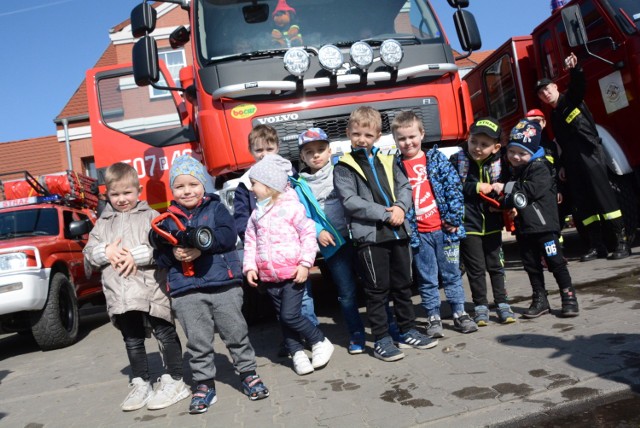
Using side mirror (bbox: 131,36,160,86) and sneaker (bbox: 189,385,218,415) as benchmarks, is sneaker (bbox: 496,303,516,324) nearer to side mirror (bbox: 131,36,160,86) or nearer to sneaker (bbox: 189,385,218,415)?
sneaker (bbox: 189,385,218,415)

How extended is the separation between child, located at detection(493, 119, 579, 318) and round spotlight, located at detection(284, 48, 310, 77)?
1.79 m

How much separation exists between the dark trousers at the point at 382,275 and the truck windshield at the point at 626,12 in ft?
13.0

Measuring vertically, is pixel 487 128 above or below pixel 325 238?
above

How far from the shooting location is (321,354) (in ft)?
12.9

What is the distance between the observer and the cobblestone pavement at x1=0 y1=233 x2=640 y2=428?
2916 mm

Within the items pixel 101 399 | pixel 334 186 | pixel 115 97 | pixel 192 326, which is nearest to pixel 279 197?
pixel 334 186

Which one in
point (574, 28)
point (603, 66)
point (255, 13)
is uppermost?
point (255, 13)

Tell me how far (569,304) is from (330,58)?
8.94ft

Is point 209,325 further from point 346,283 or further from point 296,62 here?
point 296,62

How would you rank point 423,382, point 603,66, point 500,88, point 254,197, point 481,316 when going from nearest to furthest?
1. point 423,382
2. point 254,197
3. point 481,316
4. point 603,66
5. point 500,88

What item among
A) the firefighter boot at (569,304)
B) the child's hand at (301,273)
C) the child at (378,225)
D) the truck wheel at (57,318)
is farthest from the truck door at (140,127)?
the firefighter boot at (569,304)

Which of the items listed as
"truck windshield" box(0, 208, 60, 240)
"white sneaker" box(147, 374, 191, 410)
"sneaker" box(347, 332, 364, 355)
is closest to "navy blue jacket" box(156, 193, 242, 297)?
"white sneaker" box(147, 374, 191, 410)

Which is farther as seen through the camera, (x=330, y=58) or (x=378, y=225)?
(x=330, y=58)

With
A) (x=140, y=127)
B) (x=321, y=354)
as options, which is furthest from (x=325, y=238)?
(x=140, y=127)
